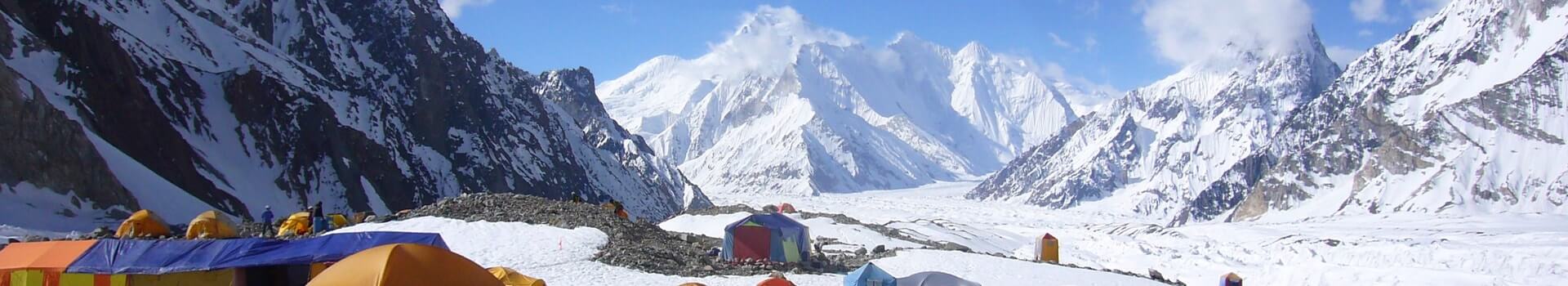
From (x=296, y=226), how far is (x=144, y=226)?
5074mm

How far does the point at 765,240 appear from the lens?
4184 centimetres

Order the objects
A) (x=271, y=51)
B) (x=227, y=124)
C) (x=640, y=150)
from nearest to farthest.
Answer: (x=227, y=124)
(x=271, y=51)
(x=640, y=150)

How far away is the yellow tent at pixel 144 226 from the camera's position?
119 ft

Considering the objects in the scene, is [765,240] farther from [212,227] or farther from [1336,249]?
[1336,249]

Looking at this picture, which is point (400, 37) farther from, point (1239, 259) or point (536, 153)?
point (1239, 259)

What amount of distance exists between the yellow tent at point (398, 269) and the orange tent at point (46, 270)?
7864 millimetres

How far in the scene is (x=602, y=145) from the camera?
176125 millimetres

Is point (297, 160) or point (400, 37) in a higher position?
A: point (400, 37)

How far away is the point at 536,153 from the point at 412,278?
10426 centimetres

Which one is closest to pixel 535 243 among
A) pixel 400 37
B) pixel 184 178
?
pixel 184 178

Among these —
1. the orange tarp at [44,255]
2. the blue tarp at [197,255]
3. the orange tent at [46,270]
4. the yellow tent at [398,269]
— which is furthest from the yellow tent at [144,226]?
the yellow tent at [398,269]

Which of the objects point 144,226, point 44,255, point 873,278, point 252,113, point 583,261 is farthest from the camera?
point 252,113

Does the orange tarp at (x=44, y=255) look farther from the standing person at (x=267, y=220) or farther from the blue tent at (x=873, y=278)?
the standing person at (x=267, y=220)

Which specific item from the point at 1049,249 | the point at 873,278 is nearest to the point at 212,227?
the point at 873,278
